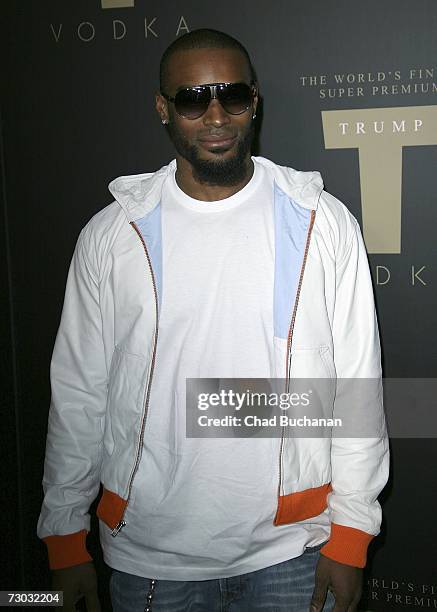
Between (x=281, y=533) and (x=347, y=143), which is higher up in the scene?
(x=347, y=143)

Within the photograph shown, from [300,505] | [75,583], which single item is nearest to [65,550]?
[75,583]

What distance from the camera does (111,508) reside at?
167 cm

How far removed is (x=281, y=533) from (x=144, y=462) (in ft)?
1.07

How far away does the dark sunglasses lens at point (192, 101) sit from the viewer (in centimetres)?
160

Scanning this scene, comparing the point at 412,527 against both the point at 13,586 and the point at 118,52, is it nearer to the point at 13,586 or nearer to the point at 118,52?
the point at 13,586

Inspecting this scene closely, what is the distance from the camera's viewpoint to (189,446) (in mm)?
1589

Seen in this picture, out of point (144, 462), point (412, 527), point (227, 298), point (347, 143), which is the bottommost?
point (412, 527)

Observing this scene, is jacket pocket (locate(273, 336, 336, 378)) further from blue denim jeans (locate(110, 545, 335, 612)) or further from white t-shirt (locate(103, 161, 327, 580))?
blue denim jeans (locate(110, 545, 335, 612))

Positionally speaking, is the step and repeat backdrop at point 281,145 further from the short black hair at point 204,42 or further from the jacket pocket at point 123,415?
the jacket pocket at point 123,415

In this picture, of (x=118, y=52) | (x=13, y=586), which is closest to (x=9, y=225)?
(x=118, y=52)

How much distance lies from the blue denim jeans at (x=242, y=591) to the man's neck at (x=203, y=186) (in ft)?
2.60

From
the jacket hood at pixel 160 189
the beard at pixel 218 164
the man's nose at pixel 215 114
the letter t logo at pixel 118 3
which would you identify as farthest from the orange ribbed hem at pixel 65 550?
the letter t logo at pixel 118 3

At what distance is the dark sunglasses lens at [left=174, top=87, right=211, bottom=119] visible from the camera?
63.2 inches

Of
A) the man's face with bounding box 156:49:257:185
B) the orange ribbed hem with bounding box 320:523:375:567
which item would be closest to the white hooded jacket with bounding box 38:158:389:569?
the orange ribbed hem with bounding box 320:523:375:567
